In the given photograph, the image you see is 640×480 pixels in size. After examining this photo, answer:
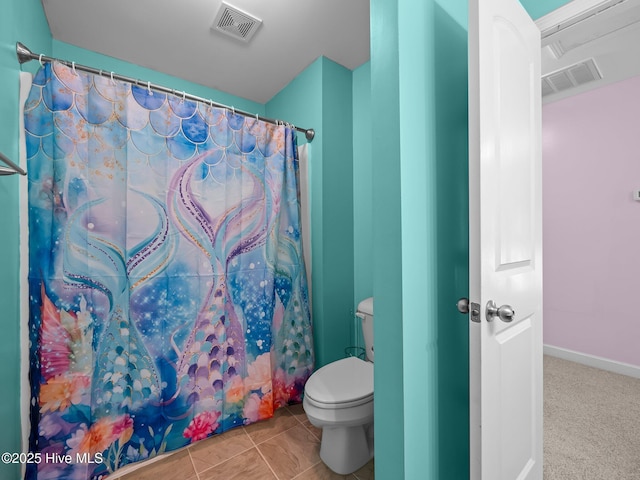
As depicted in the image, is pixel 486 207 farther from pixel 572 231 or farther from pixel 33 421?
pixel 572 231

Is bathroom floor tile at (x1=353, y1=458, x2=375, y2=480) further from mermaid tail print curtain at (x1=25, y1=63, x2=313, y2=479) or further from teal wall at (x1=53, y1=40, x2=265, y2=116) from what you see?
teal wall at (x1=53, y1=40, x2=265, y2=116)

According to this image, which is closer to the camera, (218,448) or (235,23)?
(218,448)

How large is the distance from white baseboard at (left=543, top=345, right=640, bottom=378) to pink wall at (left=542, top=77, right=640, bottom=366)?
4 cm

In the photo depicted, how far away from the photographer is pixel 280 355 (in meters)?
1.86

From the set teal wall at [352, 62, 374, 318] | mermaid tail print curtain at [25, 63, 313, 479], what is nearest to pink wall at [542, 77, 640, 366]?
teal wall at [352, 62, 374, 318]

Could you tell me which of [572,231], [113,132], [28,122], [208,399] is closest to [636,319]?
[572,231]

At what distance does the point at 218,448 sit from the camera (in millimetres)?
1500

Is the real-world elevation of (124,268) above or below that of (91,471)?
above

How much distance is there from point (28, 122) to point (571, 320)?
13.4 ft

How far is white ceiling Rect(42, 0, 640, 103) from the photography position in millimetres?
1496

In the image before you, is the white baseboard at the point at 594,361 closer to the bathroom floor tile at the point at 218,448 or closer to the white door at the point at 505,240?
the white door at the point at 505,240

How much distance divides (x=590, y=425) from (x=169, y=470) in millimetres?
2424

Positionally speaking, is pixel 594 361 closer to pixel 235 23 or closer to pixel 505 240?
pixel 505 240

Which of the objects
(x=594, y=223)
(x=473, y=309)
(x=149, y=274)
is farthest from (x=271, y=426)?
(x=594, y=223)
